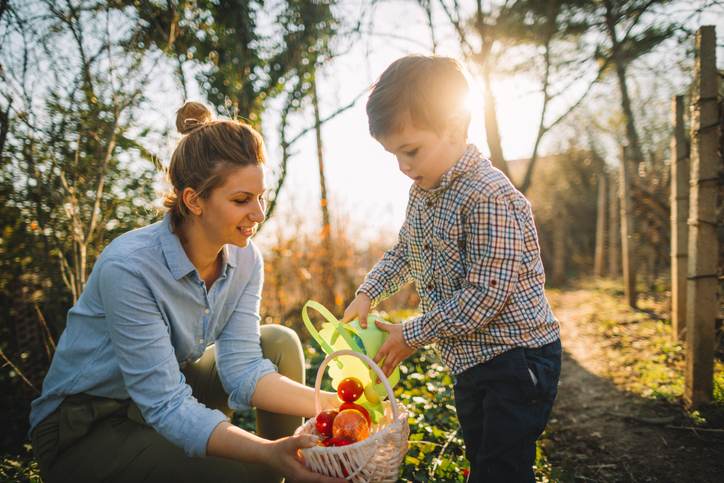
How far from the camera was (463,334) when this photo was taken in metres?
1.53

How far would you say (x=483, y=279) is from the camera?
58.2 inches

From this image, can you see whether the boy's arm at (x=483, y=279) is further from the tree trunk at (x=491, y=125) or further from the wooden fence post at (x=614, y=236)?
the wooden fence post at (x=614, y=236)

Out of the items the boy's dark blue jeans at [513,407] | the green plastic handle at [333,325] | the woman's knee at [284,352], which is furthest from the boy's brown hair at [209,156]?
the boy's dark blue jeans at [513,407]

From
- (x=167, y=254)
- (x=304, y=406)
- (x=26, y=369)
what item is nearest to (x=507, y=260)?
(x=304, y=406)

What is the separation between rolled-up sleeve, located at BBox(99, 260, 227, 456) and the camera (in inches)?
59.9

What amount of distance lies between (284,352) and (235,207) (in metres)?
0.78

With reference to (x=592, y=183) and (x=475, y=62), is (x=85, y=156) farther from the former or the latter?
(x=592, y=183)

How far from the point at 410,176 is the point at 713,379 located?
7.77ft

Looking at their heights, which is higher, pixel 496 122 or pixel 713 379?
pixel 496 122

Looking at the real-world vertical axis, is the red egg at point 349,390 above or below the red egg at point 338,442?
above

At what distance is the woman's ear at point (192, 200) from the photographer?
5.65 ft

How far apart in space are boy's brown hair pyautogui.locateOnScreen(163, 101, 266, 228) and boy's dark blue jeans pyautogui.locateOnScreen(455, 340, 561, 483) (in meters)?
1.19

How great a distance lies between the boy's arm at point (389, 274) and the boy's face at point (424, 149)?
1.18ft

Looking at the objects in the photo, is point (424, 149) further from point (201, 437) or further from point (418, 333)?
point (201, 437)
